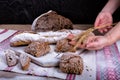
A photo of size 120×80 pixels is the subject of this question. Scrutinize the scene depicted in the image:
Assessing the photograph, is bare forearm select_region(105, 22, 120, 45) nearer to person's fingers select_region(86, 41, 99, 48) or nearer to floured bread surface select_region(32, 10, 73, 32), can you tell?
person's fingers select_region(86, 41, 99, 48)

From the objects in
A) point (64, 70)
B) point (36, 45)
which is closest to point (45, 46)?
point (36, 45)

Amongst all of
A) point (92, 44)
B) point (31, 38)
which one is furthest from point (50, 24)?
point (92, 44)

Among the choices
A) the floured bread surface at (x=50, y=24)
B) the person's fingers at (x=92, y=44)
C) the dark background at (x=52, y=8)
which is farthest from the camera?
the dark background at (x=52, y=8)

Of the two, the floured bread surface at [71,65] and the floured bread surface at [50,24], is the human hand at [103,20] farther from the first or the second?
the floured bread surface at [71,65]

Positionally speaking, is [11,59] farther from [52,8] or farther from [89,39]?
[52,8]

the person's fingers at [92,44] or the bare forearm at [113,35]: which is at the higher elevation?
the bare forearm at [113,35]

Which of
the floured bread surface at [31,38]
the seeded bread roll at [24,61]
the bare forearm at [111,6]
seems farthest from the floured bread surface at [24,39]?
the bare forearm at [111,6]
